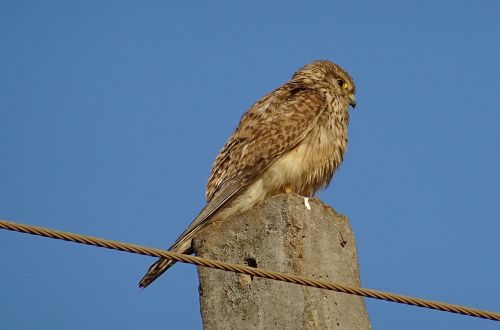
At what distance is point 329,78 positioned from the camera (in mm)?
7930

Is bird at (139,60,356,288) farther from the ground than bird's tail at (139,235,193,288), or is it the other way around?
bird at (139,60,356,288)

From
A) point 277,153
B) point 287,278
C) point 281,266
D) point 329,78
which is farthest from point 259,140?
point 287,278

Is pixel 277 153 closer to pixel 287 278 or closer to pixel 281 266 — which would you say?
pixel 281 266

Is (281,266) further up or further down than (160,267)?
further down

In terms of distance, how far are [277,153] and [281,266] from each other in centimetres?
155

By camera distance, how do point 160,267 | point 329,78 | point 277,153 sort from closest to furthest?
point 160,267
point 277,153
point 329,78

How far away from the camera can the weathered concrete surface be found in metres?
5.20

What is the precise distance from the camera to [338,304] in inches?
210

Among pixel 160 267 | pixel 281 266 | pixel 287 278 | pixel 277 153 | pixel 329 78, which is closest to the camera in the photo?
pixel 287 278

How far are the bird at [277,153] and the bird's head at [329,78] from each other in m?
0.44

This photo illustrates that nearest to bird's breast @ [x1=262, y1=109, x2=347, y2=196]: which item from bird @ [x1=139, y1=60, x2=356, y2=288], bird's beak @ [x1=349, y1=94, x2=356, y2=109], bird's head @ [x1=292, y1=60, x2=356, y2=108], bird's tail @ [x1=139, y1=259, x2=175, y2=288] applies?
bird @ [x1=139, y1=60, x2=356, y2=288]

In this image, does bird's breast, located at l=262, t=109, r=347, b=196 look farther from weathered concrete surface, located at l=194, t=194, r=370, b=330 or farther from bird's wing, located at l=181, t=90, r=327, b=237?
weathered concrete surface, located at l=194, t=194, r=370, b=330

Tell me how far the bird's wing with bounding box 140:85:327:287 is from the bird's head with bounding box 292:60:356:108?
530 mm

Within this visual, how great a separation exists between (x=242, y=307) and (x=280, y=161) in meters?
1.62
